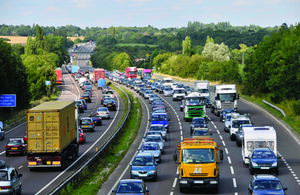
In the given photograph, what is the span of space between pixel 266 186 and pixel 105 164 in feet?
47.2

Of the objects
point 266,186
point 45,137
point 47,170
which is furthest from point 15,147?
point 266,186

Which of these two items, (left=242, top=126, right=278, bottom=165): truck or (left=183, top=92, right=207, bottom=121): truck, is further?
(left=183, top=92, right=207, bottom=121): truck

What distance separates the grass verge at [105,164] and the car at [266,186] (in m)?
7.66

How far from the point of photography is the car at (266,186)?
62.3 ft

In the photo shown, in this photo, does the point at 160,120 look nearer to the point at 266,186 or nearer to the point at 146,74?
the point at 266,186

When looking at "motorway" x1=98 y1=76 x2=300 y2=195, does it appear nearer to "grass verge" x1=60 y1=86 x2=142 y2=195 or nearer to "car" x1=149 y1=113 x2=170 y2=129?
"grass verge" x1=60 y1=86 x2=142 y2=195

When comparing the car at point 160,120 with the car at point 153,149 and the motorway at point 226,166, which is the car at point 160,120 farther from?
the car at point 153,149

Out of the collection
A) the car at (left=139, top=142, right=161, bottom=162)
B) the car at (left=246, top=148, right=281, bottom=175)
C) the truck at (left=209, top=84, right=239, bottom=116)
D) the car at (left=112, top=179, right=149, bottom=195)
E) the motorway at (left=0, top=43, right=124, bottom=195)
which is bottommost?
the motorway at (left=0, top=43, right=124, bottom=195)

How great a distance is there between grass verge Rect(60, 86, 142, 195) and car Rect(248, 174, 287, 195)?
7661 mm

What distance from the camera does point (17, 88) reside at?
75.2 meters

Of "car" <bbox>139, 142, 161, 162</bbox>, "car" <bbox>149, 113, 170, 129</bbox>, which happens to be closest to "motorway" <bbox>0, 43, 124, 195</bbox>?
"car" <bbox>139, 142, 161, 162</bbox>

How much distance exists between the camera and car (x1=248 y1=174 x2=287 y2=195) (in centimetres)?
1898

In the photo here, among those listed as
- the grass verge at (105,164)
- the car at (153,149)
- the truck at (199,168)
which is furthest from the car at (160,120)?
the truck at (199,168)

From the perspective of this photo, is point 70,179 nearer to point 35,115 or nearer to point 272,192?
point 35,115
